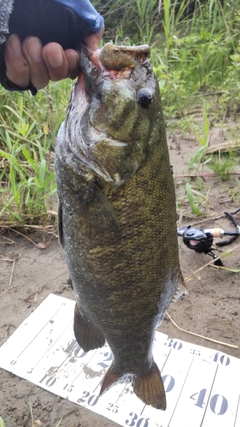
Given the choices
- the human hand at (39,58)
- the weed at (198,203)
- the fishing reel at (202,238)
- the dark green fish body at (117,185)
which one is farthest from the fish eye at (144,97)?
the weed at (198,203)

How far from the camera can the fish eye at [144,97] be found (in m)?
1.24

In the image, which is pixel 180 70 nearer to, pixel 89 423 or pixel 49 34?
pixel 49 34

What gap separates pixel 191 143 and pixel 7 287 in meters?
2.30

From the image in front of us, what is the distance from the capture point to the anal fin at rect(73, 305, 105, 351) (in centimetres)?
157

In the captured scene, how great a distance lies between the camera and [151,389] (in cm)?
157

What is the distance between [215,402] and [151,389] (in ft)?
1.43

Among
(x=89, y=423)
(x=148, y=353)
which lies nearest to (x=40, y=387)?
(x=89, y=423)

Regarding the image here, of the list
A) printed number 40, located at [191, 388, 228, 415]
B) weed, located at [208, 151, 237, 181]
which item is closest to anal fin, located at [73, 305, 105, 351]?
printed number 40, located at [191, 388, 228, 415]

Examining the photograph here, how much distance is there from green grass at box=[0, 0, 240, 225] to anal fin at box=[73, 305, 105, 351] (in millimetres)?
1348

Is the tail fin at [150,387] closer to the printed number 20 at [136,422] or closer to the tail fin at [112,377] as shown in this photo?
the tail fin at [112,377]

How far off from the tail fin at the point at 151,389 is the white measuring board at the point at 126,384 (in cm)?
29

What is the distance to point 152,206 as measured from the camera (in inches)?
49.8

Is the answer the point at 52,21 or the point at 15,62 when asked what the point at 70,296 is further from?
the point at 52,21

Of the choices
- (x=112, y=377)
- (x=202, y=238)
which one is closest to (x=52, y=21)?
(x=112, y=377)
